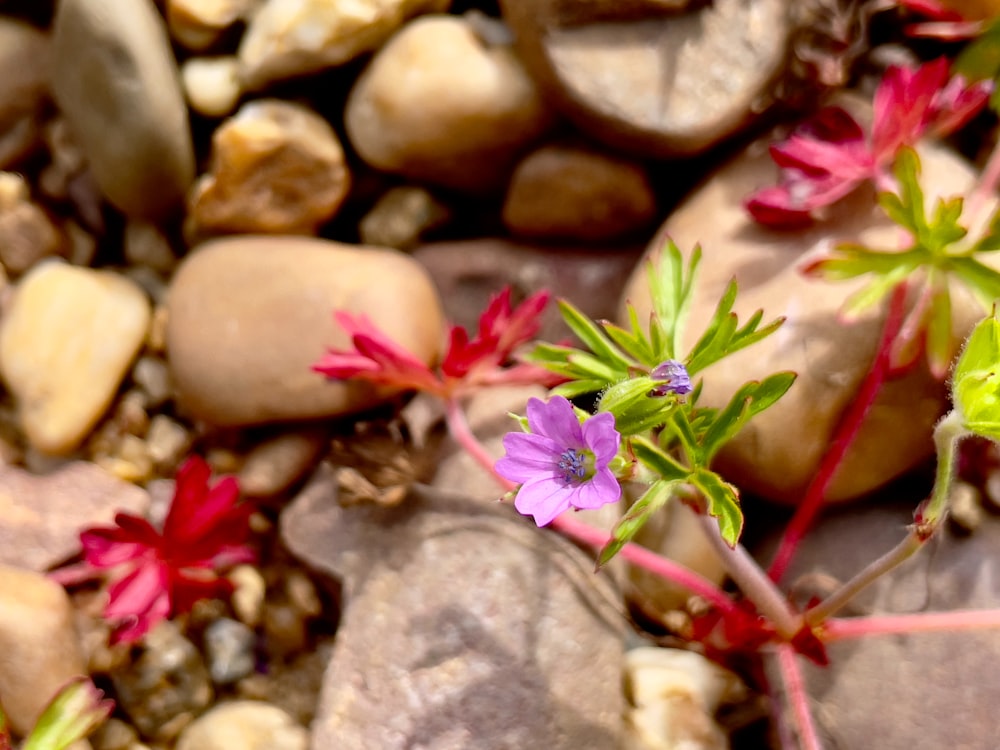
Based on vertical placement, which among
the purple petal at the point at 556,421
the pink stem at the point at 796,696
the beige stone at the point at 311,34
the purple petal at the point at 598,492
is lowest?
the pink stem at the point at 796,696

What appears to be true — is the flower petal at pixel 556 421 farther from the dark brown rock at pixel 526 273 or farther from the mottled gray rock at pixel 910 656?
the dark brown rock at pixel 526 273

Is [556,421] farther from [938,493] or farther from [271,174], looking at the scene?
[271,174]

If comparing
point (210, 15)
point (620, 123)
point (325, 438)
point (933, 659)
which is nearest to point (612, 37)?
point (620, 123)

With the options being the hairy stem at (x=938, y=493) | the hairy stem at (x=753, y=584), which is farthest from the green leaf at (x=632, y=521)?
the hairy stem at (x=938, y=493)

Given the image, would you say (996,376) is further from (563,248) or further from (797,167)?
(563,248)

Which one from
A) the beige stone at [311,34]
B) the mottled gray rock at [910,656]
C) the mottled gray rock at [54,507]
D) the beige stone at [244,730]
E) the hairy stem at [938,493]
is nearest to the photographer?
the hairy stem at [938,493]

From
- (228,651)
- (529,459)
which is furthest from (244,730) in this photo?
(529,459)

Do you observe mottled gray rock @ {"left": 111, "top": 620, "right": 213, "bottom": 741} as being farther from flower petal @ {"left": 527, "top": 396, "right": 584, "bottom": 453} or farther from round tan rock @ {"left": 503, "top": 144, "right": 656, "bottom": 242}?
round tan rock @ {"left": 503, "top": 144, "right": 656, "bottom": 242}

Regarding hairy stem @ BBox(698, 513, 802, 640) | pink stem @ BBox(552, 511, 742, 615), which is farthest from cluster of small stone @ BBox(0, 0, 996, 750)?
hairy stem @ BBox(698, 513, 802, 640)

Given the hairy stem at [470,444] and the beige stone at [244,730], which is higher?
the hairy stem at [470,444]
